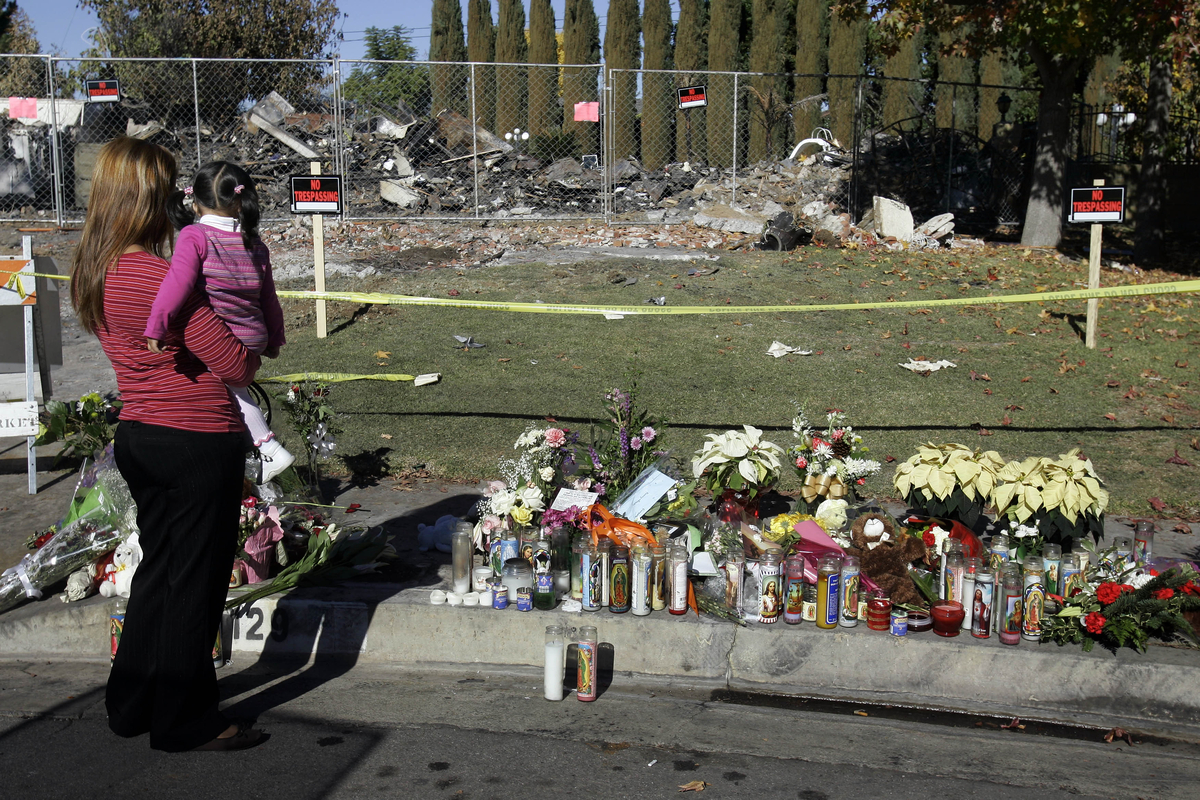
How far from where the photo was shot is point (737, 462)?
509 centimetres

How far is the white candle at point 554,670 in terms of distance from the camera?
13.0 feet

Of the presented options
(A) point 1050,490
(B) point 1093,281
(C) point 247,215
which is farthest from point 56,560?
(B) point 1093,281

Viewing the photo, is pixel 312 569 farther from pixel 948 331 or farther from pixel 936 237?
pixel 936 237

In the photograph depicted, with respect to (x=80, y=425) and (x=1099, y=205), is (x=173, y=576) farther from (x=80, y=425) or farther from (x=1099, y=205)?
(x=1099, y=205)

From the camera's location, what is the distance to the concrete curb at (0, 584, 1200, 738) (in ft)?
12.9

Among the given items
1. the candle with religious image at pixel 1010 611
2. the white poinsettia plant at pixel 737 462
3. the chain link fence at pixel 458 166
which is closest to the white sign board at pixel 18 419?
the white poinsettia plant at pixel 737 462

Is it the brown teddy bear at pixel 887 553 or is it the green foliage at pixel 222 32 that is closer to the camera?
the brown teddy bear at pixel 887 553

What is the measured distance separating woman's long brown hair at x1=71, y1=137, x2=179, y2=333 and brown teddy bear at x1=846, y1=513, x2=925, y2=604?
3.27 m

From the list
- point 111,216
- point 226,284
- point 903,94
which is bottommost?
point 226,284

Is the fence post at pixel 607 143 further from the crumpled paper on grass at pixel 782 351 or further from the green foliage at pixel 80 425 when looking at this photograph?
the green foliage at pixel 80 425

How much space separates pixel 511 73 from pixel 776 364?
802 inches

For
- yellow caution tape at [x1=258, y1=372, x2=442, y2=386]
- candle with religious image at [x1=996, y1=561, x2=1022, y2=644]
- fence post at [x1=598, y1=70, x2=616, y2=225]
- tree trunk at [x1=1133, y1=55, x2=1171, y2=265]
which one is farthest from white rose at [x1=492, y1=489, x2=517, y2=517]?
tree trunk at [x1=1133, y1=55, x2=1171, y2=265]

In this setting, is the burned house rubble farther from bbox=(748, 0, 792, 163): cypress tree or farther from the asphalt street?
the asphalt street

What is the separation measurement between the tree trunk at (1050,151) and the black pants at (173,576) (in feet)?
45.8
